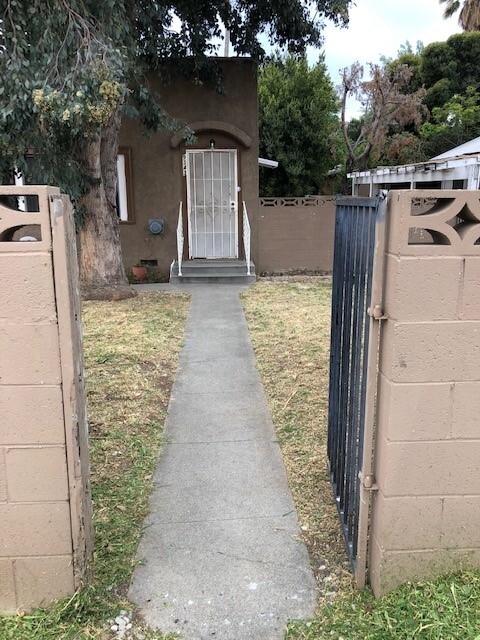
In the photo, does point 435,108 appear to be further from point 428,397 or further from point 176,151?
point 428,397

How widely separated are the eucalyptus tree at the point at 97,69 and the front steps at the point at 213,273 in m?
1.65

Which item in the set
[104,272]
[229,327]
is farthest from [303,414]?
[104,272]

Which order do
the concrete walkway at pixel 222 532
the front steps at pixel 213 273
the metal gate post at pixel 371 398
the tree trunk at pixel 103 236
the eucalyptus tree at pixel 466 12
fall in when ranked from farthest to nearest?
1. the eucalyptus tree at pixel 466 12
2. the front steps at pixel 213 273
3. the tree trunk at pixel 103 236
4. the concrete walkway at pixel 222 532
5. the metal gate post at pixel 371 398

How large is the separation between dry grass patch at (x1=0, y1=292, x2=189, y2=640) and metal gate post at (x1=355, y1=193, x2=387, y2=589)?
0.90m

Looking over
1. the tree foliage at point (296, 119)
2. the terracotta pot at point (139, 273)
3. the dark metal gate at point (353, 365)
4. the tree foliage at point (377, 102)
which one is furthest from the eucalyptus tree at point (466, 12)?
the dark metal gate at point (353, 365)

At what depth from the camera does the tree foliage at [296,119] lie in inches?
659

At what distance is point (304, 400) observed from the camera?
454 centimetres

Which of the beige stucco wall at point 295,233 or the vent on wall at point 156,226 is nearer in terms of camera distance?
the vent on wall at point 156,226

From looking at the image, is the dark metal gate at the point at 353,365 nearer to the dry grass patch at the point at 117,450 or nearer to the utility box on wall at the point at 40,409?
the dry grass patch at the point at 117,450

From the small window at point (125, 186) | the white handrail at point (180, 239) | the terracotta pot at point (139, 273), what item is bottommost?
the terracotta pot at point (139, 273)

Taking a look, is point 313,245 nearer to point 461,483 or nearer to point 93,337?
point 93,337

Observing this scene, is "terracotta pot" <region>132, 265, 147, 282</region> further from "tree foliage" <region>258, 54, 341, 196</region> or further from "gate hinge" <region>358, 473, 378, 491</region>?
"gate hinge" <region>358, 473, 378, 491</region>

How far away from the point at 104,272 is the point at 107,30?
3.78 meters

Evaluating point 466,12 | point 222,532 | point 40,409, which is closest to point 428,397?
point 222,532
